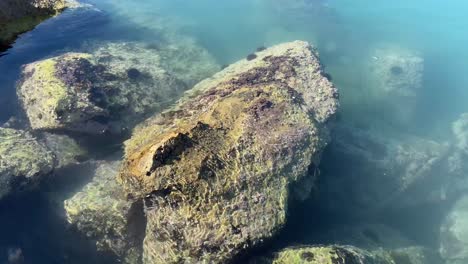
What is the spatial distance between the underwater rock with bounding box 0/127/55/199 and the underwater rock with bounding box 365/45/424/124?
14.7m

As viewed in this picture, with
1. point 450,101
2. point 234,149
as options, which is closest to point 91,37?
point 234,149

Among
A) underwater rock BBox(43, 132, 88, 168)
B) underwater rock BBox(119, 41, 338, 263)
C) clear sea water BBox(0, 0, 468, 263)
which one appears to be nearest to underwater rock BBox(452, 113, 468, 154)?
clear sea water BBox(0, 0, 468, 263)

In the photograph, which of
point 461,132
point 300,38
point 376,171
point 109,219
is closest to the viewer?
point 109,219

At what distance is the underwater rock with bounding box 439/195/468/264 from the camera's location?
1308cm

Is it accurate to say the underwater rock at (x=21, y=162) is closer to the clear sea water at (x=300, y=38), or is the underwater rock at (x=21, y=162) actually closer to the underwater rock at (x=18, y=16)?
the clear sea water at (x=300, y=38)

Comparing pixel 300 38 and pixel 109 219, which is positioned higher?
pixel 300 38

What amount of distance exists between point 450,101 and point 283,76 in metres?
15.6

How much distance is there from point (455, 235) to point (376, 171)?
433cm

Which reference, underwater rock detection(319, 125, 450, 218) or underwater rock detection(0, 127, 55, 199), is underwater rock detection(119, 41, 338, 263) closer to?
underwater rock detection(0, 127, 55, 199)

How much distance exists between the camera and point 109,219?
8.45 m

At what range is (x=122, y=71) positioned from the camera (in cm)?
1184

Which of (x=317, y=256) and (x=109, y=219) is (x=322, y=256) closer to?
(x=317, y=256)

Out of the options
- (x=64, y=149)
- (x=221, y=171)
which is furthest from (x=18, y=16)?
(x=64, y=149)

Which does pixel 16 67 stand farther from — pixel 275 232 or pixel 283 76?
pixel 275 232
